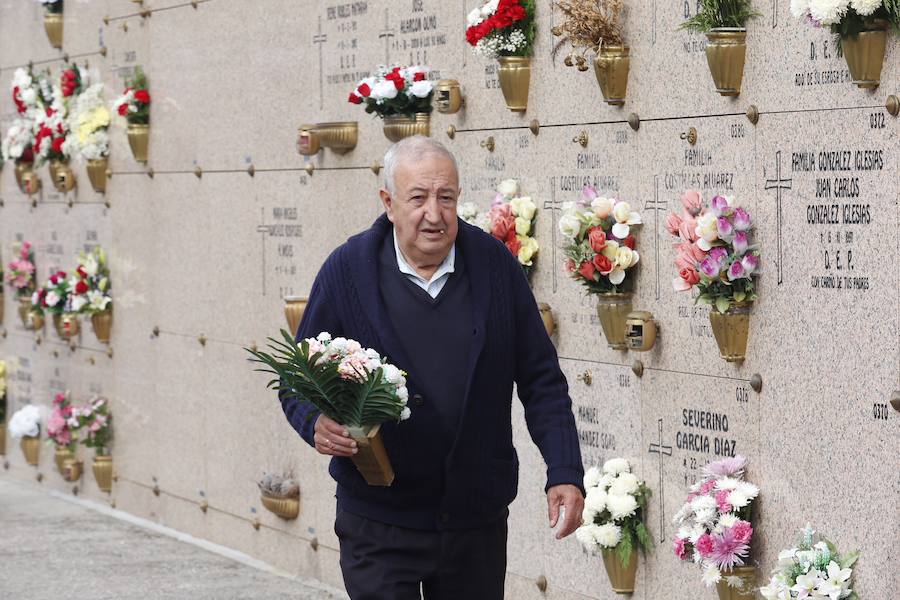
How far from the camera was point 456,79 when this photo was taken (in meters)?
6.40

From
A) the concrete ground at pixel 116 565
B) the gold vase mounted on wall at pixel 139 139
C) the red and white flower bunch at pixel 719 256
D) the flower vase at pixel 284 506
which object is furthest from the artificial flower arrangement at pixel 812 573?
the gold vase mounted on wall at pixel 139 139

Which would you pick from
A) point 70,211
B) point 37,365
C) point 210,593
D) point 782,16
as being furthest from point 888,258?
point 37,365

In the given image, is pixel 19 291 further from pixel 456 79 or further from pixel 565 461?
pixel 565 461

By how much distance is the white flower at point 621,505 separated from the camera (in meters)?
5.56

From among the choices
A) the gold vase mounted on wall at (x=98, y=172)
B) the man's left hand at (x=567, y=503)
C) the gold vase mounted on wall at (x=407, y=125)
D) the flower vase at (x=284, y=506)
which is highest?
the gold vase mounted on wall at (x=407, y=125)

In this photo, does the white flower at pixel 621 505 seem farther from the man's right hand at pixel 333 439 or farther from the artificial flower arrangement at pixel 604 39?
the man's right hand at pixel 333 439

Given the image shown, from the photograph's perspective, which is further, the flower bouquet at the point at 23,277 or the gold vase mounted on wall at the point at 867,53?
the flower bouquet at the point at 23,277

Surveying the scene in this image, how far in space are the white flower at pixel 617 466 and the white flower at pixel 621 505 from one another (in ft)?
0.36

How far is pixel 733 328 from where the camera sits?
199 inches

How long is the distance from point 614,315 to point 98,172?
4465 mm

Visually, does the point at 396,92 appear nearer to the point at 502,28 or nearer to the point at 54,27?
the point at 502,28

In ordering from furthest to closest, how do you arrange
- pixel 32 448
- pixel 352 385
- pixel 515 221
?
pixel 32 448 → pixel 515 221 → pixel 352 385

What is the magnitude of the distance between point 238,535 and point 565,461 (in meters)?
4.20

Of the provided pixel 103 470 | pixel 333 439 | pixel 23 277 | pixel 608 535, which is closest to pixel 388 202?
pixel 333 439
